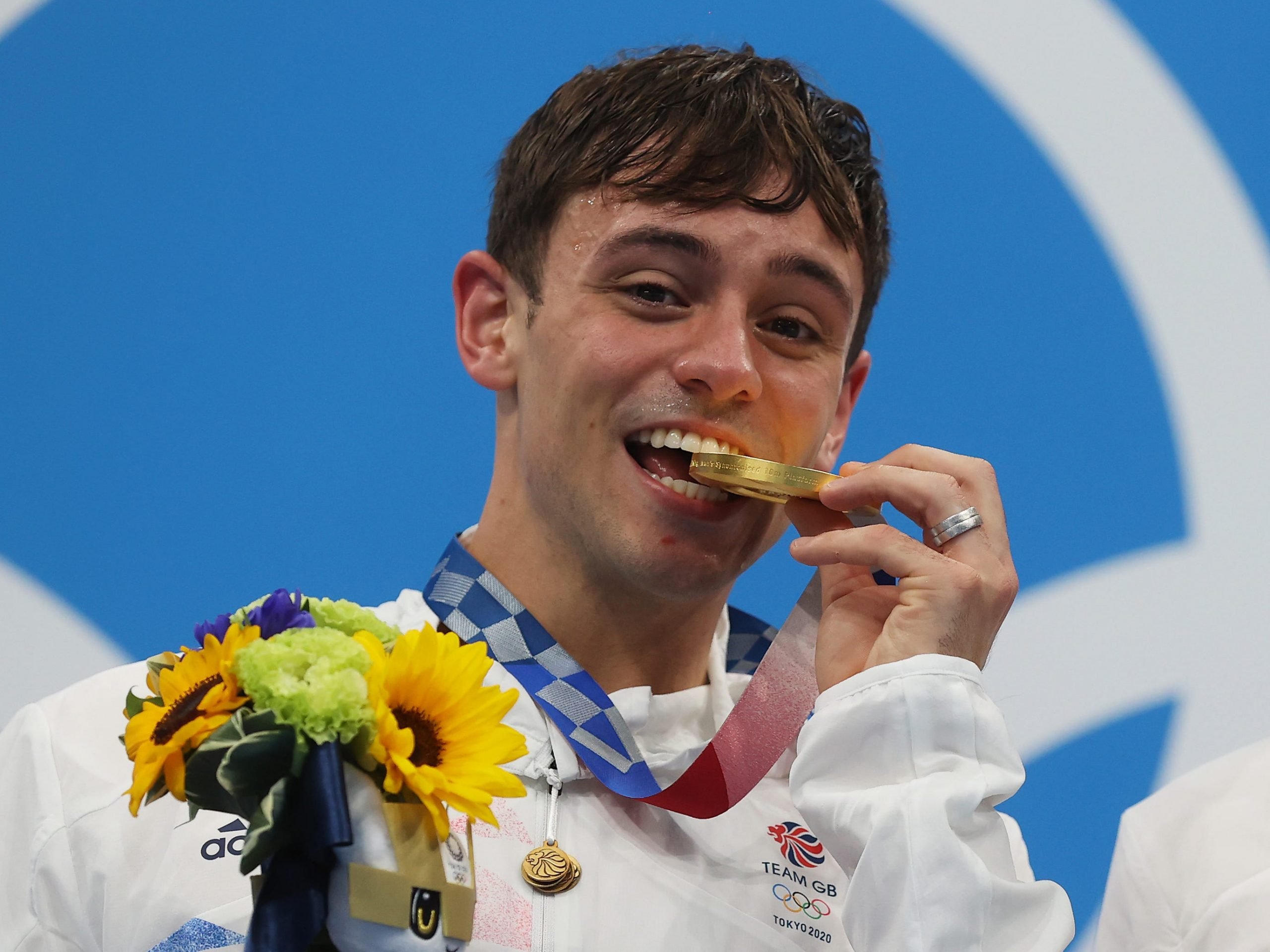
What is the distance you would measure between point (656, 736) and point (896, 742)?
42 centimetres

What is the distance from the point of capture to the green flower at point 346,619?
1294mm

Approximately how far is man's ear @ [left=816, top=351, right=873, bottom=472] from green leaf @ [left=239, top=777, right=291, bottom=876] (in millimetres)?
1148

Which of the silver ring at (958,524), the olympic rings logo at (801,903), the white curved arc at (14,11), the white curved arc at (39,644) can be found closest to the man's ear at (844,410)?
the silver ring at (958,524)

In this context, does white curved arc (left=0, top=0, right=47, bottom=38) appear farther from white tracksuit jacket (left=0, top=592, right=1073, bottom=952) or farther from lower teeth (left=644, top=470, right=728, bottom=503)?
lower teeth (left=644, top=470, right=728, bottom=503)

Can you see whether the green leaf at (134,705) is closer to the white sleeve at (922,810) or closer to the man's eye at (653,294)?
the white sleeve at (922,810)

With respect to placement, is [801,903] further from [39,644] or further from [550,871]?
[39,644]

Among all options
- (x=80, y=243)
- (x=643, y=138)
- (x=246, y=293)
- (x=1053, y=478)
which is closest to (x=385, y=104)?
(x=246, y=293)

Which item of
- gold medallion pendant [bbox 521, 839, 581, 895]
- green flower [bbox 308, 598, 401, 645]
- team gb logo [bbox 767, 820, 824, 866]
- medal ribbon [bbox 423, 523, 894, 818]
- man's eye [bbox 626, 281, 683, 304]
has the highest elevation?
man's eye [bbox 626, 281, 683, 304]

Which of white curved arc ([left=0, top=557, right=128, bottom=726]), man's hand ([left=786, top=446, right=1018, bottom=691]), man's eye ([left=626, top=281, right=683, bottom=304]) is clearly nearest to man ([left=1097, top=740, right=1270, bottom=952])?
man's hand ([left=786, top=446, right=1018, bottom=691])

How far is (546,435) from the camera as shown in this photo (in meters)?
1.87

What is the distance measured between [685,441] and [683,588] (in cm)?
19

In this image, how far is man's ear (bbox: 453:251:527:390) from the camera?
201 cm

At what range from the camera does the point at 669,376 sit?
1797mm

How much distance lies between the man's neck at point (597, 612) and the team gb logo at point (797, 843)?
262mm
